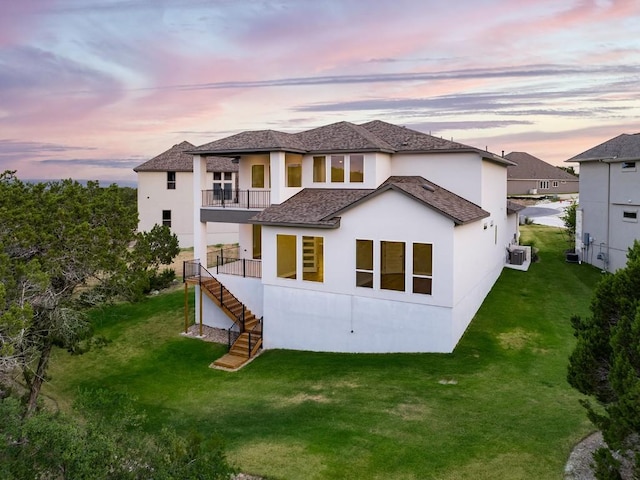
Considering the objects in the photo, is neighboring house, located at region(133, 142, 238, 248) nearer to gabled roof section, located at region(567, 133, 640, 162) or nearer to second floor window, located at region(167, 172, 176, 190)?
second floor window, located at region(167, 172, 176, 190)

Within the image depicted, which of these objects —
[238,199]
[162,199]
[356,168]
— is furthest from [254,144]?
[162,199]

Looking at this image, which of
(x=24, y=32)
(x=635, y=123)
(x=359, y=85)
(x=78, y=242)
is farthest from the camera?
(x=635, y=123)

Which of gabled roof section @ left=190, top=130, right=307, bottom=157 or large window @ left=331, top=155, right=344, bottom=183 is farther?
large window @ left=331, top=155, right=344, bottom=183

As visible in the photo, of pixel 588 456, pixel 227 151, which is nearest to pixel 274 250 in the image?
→ pixel 227 151

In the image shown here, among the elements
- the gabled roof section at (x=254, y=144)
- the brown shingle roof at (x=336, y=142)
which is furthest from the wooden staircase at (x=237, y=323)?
the brown shingle roof at (x=336, y=142)

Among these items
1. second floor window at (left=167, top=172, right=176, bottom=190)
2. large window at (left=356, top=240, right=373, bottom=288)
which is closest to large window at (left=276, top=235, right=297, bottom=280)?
large window at (left=356, top=240, right=373, bottom=288)

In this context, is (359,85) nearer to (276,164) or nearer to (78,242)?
(276,164)

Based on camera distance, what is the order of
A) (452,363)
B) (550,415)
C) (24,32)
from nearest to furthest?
(550,415)
(452,363)
(24,32)
